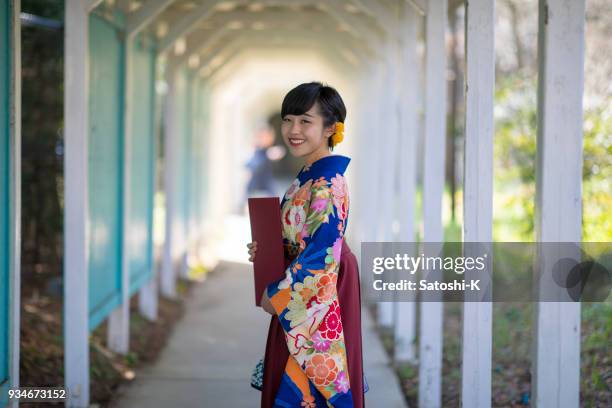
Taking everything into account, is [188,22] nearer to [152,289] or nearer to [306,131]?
[152,289]

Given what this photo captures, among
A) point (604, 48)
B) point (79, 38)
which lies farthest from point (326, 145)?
point (604, 48)

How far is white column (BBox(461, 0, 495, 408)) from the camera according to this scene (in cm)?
351

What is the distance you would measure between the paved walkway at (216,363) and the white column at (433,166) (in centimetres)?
33

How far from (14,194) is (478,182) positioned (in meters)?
2.05

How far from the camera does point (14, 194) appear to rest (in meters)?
3.42

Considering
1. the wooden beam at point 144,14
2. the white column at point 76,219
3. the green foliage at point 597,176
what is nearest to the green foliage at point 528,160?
the green foliage at point 597,176

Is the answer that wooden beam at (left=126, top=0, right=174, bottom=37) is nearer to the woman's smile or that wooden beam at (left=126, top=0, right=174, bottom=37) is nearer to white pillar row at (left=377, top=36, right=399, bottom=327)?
white pillar row at (left=377, top=36, right=399, bottom=327)

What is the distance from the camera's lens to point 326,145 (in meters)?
2.83

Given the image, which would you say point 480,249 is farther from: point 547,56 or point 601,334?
point 601,334

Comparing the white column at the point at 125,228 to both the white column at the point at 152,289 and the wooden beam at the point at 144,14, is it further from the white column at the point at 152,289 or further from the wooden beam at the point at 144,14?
the white column at the point at 152,289

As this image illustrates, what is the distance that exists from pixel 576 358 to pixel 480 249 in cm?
61

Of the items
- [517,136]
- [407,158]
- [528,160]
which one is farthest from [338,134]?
[517,136]

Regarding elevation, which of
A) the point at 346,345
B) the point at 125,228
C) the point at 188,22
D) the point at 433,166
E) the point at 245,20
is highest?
the point at 245,20

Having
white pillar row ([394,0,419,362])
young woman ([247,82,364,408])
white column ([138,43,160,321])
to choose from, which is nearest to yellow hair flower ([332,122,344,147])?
young woman ([247,82,364,408])
